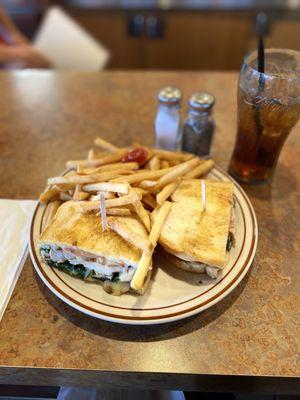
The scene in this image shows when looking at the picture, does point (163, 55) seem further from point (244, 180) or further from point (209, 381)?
point (209, 381)

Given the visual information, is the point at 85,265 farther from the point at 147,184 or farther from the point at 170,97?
the point at 170,97

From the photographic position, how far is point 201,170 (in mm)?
1126

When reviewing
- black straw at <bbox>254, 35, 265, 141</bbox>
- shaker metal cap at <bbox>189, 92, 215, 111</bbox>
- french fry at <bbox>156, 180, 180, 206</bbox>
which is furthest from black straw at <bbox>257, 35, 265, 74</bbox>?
french fry at <bbox>156, 180, 180, 206</bbox>

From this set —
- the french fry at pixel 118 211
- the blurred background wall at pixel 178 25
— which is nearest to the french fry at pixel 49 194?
the french fry at pixel 118 211

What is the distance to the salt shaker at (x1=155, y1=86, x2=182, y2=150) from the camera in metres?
1.20

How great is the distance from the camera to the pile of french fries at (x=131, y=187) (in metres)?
0.87

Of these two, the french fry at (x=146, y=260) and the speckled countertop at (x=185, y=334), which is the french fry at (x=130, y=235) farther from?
the speckled countertop at (x=185, y=334)

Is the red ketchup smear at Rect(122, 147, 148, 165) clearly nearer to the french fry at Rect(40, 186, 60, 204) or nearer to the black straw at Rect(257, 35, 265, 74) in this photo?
the french fry at Rect(40, 186, 60, 204)

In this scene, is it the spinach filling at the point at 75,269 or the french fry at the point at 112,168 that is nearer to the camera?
the spinach filling at the point at 75,269

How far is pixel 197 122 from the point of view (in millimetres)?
1228

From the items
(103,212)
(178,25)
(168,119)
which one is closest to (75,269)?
(103,212)

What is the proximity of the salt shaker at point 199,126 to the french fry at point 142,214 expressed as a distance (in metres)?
0.45

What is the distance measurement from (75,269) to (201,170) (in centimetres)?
50

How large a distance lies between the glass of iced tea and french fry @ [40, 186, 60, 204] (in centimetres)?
62
